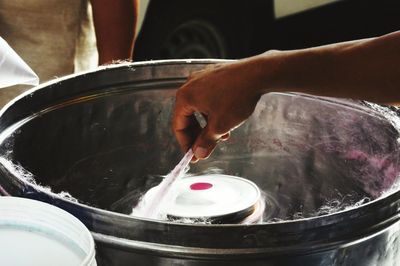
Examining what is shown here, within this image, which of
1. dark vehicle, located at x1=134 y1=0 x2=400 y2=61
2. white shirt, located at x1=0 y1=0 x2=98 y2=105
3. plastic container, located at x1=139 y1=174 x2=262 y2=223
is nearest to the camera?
plastic container, located at x1=139 y1=174 x2=262 y2=223

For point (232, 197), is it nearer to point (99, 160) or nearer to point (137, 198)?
point (137, 198)

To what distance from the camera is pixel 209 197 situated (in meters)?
1.58

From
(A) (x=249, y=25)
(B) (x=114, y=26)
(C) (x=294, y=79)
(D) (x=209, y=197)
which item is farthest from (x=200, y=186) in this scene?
(A) (x=249, y=25)

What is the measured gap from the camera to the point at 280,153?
187cm

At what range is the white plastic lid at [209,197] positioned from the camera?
4.97 feet

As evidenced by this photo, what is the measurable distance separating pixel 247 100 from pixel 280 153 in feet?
2.05

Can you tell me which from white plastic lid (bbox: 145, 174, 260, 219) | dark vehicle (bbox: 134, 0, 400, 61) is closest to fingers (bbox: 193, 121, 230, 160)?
white plastic lid (bbox: 145, 174, 260, 219)

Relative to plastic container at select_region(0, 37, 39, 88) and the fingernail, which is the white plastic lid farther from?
plastic container at select_region(0, 37, 39, 88)

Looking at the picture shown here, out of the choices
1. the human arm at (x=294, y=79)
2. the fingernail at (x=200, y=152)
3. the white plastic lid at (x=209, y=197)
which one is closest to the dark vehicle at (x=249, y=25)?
the white plastic lid at (x=209, y=197)

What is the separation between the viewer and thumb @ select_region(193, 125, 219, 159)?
4.53ft

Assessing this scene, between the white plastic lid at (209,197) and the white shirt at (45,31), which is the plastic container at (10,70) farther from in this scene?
the white shirt at (45,31)

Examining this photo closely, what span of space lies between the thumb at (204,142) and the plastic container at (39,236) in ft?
1.67

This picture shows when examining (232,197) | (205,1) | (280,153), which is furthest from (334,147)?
(205,1)

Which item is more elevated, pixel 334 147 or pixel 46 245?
pixel 46 245
